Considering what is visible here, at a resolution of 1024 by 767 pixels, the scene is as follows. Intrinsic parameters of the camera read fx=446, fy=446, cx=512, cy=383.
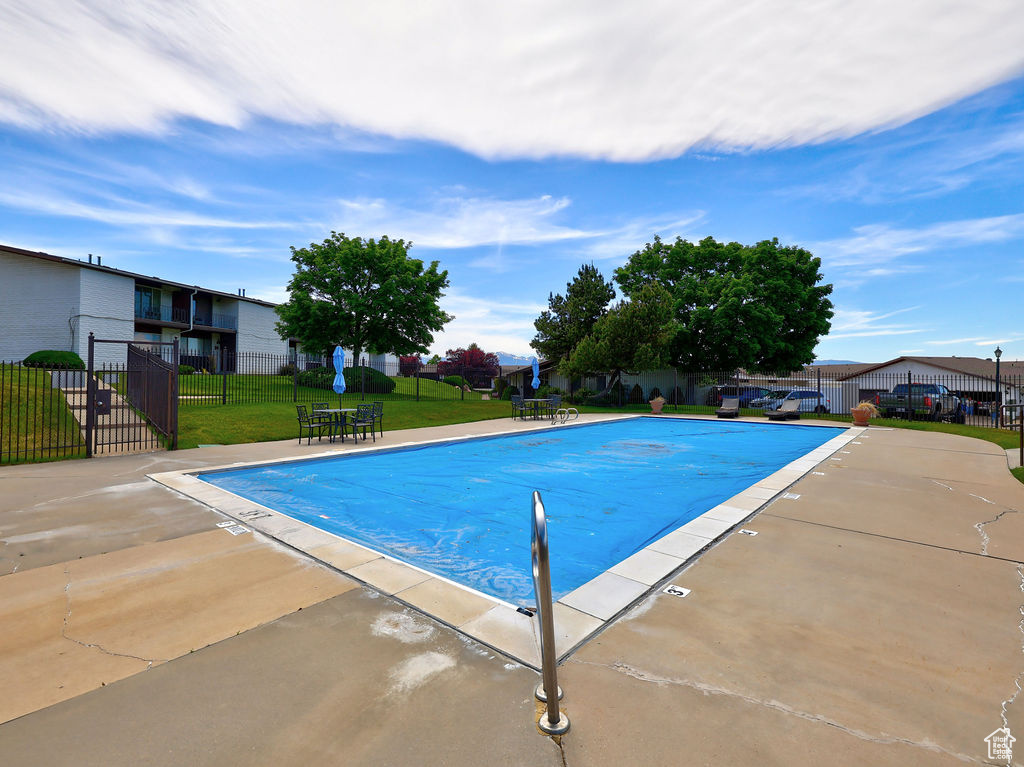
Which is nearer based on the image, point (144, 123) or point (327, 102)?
point (327, 102)

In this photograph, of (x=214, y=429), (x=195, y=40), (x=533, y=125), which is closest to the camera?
(x=195, y=40)

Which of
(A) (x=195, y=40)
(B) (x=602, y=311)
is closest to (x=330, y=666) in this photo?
(A) (x=195, y=40)

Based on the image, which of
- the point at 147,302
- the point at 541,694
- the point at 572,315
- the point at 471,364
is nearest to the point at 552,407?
the point at 572,315

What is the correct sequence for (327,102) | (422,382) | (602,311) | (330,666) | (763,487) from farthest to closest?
(422,382) < (602,311) < (327,102) < (763,487) < (330,666)

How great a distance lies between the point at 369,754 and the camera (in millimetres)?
1951

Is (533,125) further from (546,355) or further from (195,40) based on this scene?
(546,355)

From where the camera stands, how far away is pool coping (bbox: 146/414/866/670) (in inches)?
118

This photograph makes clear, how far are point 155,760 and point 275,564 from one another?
2.31 m

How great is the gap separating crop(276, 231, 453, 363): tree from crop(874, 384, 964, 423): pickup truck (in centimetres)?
2493

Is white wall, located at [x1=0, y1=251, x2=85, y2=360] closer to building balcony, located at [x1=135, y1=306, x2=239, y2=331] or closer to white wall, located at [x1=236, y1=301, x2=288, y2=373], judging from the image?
building balcony, located at [x1=135, y1=306, x2=239, y2=331]

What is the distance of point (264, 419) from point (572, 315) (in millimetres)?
22838

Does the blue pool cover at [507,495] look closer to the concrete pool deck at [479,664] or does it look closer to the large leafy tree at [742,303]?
the concrete pool deck at [479,664]

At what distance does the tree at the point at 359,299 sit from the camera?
87.4ft

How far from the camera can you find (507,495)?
805 cm
